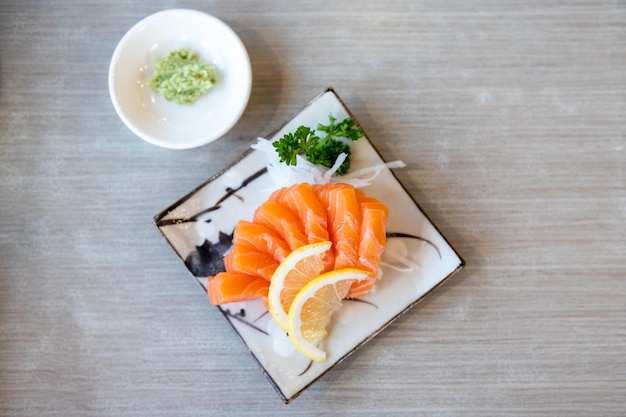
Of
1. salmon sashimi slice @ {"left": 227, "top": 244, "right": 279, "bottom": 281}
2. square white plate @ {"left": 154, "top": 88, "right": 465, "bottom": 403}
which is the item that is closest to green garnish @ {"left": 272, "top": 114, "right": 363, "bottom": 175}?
square white plate @ {"left": 154, "top": 88, "right": 465, "bottom": 403}

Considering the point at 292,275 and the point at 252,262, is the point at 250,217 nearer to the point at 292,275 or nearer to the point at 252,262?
the point at 252,262

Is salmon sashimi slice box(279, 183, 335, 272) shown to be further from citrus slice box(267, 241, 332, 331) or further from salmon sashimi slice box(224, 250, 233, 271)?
salmon sashimi slice box(224, 250, 233, 271)

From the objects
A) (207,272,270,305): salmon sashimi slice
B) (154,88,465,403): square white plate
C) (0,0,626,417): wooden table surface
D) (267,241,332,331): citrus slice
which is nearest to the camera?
(267,241,332,331): citrus slice

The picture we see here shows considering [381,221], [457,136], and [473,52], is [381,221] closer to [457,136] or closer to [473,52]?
[457,136]

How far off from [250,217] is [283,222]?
0.89 ft

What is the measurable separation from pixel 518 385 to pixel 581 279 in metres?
0.47

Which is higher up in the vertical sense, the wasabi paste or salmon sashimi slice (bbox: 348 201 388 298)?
the wasabi paste

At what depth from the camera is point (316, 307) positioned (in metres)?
2.01

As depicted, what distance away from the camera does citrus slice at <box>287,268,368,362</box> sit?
193cm

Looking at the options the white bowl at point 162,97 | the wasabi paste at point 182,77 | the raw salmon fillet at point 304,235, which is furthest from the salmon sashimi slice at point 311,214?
the wasabi paste at point 182,77

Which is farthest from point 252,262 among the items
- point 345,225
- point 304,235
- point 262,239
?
point 345,225

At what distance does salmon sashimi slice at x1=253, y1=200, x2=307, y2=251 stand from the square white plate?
0.62 ft

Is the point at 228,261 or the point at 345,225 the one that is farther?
the point at 228,261

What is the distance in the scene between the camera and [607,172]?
2311mm
